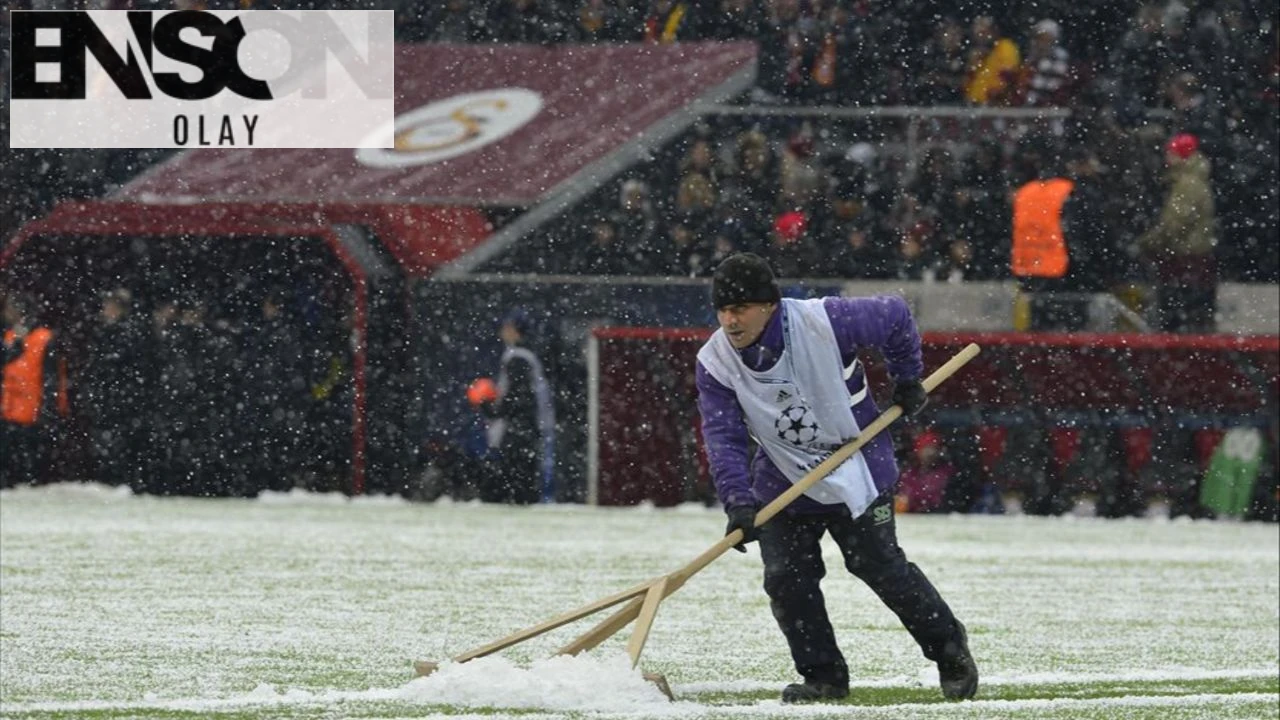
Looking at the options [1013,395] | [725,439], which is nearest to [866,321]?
[725,439]

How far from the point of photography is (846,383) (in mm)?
7148

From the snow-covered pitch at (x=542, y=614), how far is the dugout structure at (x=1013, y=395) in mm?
423

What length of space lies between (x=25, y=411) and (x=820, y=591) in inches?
486

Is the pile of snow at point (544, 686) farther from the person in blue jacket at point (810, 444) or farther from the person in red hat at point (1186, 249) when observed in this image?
the person in red hat at point (1186, 249)

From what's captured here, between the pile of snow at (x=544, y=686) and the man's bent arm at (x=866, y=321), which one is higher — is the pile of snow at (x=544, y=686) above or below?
below

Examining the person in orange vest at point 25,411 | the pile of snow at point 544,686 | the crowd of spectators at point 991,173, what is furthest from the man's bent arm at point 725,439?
the person in orange vest at point 25,411

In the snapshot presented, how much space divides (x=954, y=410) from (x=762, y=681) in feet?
32.1

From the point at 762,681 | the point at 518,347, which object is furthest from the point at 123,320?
the point at 762,681

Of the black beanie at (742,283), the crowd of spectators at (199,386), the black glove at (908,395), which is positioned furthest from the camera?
the crowd of spectators at (199,386)

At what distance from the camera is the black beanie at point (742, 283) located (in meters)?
6.86

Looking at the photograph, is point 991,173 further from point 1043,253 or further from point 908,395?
point 908,395

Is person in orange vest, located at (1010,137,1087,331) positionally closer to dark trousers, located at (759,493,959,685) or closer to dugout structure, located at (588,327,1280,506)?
dugout structure, located at (588,327,1280,506)

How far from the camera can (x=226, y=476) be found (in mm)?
18234

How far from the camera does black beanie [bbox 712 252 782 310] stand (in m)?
6.86
